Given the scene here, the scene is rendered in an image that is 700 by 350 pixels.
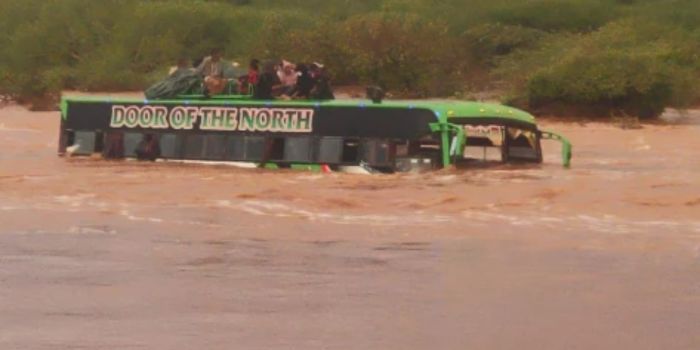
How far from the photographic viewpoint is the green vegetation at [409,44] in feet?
109

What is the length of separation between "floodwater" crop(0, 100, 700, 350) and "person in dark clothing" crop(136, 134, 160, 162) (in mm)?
600

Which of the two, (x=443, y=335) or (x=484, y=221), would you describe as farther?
(x=484, y=221)

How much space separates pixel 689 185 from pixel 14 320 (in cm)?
1008

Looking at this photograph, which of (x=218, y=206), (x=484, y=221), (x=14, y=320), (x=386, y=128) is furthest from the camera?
(x=386, y=128)

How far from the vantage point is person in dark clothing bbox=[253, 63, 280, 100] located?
2080 centimetres

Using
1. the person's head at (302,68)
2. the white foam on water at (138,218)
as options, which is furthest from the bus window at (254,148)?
the white foam on water at (138,218)

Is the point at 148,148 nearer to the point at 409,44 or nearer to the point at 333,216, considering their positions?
the point at 333,216

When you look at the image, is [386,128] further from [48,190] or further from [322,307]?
[322,307]

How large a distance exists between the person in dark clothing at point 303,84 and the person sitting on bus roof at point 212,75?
116cm

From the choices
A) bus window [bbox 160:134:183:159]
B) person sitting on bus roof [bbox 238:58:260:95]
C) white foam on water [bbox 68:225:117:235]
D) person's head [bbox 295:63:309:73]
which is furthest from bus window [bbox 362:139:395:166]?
white foam on water [bbox 68:225:117:235]

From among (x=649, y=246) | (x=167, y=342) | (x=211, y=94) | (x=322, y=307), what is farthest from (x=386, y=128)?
(x=167, y=342)

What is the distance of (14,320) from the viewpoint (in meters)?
10.2

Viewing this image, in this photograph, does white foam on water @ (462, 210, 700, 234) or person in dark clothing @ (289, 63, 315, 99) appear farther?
person in dark clothing @ (289, 63, 315, 99)

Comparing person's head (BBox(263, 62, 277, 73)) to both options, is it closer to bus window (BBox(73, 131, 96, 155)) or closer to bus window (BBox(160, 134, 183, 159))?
bus window (BBox(160, 134, 183, 159))
